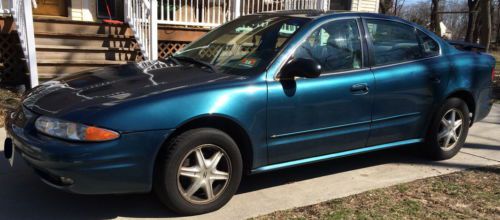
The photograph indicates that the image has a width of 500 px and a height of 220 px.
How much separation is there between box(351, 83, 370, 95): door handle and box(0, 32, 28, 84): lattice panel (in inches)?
239

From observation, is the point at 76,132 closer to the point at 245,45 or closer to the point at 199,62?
the point at 199,62

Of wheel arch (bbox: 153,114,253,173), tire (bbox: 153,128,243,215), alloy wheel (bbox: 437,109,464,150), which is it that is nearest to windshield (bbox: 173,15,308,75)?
wheel arch (bbox: 153,114,253,173)

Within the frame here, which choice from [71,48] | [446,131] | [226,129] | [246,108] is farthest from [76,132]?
[71,48]

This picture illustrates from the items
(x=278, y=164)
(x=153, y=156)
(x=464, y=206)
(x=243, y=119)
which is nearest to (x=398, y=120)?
(x=464, y=206)

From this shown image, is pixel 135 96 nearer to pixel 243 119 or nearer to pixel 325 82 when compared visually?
pixel 243 119

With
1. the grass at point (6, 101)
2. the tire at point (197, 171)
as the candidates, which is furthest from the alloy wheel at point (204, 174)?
the grass at point (6, 101)

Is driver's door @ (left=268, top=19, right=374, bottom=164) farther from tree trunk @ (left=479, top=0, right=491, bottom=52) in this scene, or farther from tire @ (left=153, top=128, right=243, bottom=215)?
tree trunk @ (left=479, top=0, right=491, bottom=52)

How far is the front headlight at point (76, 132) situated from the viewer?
10.2 ft

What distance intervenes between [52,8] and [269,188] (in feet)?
26.0

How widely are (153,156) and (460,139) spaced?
3.52 metres

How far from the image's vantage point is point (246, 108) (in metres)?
3.63

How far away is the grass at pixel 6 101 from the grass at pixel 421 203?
439 centimetres

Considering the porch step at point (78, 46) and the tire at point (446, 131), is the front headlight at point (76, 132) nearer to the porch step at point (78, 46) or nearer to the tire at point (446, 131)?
the tire at point (446, 131)

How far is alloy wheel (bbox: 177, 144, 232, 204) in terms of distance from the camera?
11.5ft
